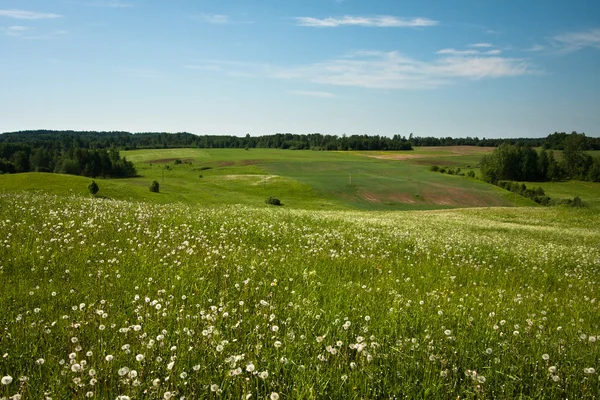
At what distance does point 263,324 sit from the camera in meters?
5.08

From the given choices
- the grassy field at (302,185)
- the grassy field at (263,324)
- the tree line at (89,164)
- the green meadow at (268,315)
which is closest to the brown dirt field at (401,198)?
the grassy field at (302,185)

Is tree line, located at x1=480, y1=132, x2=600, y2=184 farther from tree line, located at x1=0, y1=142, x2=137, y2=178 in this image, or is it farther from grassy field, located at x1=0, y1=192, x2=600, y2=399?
grassy field, located at x1=0, y1=192, x2=600, y2=399

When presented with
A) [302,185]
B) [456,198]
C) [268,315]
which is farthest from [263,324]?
[302,185]

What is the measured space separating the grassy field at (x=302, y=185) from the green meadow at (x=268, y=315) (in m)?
53.2

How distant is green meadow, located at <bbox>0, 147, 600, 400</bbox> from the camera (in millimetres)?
3918

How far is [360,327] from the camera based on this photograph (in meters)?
5.22

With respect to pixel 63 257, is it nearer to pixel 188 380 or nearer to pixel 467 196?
pixel 188 380

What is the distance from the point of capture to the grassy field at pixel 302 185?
2675 inches

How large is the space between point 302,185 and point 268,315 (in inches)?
3747

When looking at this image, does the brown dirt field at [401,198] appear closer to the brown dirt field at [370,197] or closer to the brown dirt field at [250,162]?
the brown dirt field at [370,197]

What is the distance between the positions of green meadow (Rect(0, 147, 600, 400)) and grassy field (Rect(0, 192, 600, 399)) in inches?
1.1

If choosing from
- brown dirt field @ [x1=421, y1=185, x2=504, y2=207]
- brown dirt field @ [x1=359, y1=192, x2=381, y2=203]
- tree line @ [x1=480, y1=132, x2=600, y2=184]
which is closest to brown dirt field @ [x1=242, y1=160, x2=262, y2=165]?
brown dirt field @ [x1=359, y1=192, x2=381, y2=203]

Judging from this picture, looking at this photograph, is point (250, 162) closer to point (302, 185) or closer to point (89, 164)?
point (302, 185)

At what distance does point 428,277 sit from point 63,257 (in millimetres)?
7567
